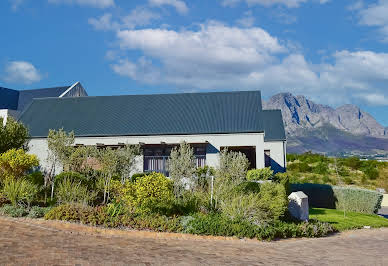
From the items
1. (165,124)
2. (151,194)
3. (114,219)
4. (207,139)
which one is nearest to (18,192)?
(114,219)

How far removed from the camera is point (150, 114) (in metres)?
27.6

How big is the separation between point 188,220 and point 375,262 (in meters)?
5.74

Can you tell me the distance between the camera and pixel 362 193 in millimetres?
20875

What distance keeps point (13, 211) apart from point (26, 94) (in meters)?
Answer: 27.9

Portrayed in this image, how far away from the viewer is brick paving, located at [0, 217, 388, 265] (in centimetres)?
825

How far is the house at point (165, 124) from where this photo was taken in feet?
80.7

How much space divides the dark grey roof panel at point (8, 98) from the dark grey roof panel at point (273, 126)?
80.0 feet

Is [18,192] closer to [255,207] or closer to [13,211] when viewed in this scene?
[13,211]

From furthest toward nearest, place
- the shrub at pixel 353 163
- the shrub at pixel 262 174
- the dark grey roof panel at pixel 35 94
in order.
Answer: the shrub at pixel 353 163 → the dark grey roof panel at pixel 35 94 → the shrub at pixel 262 174

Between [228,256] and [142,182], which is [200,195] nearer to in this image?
[142,182]

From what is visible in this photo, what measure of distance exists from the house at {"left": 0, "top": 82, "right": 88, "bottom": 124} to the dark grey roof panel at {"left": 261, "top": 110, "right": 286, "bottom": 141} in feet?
61.3

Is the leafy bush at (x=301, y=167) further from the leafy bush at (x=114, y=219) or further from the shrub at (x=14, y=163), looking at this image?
the shrub at (x=14, y=163)

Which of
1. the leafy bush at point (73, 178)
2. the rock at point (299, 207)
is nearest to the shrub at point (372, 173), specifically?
the rock at point (299, 207)

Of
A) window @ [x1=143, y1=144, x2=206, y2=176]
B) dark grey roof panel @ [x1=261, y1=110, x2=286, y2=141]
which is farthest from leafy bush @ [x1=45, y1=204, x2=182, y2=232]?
dark grey roof panel @ [x1=261, y1=110, x2=286, y2=141]
